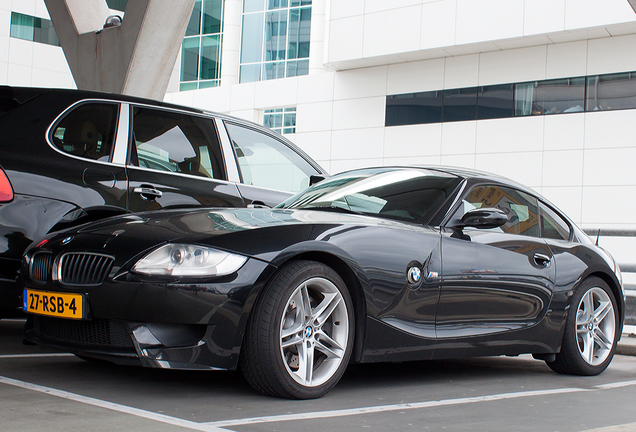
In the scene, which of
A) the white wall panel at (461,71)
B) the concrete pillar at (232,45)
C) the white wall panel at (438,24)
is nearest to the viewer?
the white wall panel at (438,24)

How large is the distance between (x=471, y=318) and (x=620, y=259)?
19.4 metres

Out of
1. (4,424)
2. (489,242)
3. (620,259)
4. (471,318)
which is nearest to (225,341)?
(4,424)

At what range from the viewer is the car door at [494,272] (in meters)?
4.41

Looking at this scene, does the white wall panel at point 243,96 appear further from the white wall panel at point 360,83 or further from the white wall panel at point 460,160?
the white wall panel at point 460,160

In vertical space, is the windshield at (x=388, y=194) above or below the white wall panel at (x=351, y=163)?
below

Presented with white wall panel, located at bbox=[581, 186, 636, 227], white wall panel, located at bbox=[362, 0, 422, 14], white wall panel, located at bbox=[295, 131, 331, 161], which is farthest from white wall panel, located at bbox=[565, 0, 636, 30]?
white wall panel, located at bbox=[295, 131, 331, 161]

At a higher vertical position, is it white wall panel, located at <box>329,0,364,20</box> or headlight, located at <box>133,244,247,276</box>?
white wall panel, located at <box>329,0,364,20</box>

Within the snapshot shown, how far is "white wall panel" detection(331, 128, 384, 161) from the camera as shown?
2752 cm

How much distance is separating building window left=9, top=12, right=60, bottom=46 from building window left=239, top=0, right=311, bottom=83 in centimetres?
1111

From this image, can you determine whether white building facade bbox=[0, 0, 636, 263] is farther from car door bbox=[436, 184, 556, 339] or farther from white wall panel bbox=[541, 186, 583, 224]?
car door bbox=[436, 184, 556, 339]

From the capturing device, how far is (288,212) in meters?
4.30

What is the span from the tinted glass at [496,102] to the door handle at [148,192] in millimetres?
20677

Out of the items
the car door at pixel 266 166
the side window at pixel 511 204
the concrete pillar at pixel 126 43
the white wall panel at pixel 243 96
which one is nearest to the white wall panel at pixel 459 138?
the white wall panel at pixel 243 96

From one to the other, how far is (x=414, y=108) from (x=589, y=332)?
845 inches
